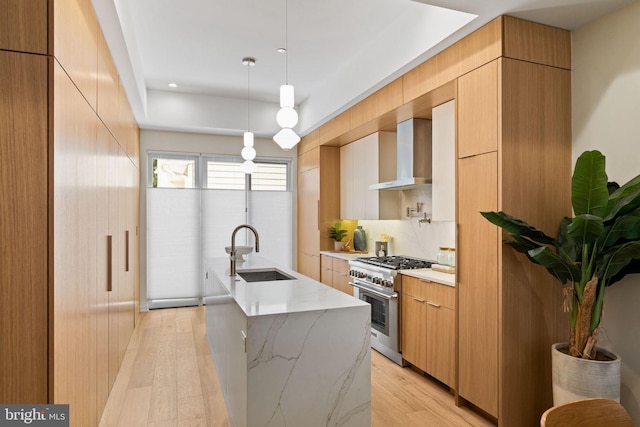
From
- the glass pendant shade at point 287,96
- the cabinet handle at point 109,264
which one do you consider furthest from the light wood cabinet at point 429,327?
the cabinet handle at point 109,264

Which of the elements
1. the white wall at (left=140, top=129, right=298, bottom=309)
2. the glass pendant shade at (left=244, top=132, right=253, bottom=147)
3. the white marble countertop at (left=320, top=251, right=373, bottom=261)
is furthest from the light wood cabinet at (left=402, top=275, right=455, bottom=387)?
the white wall at (left=140, top=129, right=298, bottom=309)

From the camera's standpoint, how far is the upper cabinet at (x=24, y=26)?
1507 millimetres

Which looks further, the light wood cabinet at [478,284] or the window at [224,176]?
the window at [224,176]

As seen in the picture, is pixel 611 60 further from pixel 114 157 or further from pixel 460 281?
pixel 114 157

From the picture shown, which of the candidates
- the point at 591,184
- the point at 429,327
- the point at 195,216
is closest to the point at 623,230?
the point at 591,184

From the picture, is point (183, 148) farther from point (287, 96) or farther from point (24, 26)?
point (24, 26)

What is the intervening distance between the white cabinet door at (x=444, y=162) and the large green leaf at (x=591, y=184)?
110 centimetres

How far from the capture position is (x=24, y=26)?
153 cm

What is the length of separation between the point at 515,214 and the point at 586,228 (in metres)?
0.50

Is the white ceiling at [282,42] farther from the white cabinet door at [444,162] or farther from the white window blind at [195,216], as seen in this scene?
the white window blind at [195,216]

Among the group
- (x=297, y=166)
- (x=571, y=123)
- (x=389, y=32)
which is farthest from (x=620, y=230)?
(x=297, y=166)

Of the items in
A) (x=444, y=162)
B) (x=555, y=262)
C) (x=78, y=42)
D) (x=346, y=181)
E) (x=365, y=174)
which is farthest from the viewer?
(x=346, y=181)

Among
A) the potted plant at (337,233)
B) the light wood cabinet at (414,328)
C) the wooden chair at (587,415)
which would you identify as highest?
the potted plant at (337,233)

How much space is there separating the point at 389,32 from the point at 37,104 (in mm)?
2979
